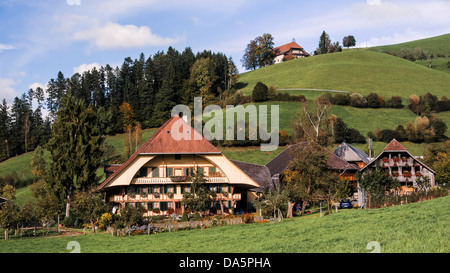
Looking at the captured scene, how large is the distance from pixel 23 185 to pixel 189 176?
44313 millimetres

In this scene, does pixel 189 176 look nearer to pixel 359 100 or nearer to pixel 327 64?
pixel 359 100

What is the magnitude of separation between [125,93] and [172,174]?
7607 cm

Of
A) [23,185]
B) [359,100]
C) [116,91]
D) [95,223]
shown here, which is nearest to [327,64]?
[359,100]

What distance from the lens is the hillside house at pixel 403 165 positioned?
59.0 metres

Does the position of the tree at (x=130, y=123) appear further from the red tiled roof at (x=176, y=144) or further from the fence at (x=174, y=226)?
the fence at (x=174, y=226)

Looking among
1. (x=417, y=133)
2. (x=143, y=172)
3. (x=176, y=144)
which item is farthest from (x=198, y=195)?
(x=417, y=133)

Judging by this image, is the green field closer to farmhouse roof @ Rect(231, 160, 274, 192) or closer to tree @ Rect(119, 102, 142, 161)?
farmhouse roof @ Rect(231, 160, 274, 192)

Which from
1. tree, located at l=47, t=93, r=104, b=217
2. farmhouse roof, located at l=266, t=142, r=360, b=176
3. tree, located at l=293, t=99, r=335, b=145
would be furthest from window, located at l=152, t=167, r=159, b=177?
tree, located at l=293, t=99, r=335, b=145

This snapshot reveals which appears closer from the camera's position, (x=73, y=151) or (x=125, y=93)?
(x=73, y=151)

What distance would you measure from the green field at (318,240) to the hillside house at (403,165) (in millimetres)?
29378

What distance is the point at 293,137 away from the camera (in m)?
83.8

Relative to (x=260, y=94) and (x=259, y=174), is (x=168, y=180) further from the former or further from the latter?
(x=260, y=94)

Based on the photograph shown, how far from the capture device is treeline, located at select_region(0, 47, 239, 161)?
4173 inches

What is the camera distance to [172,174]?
5169 cm
